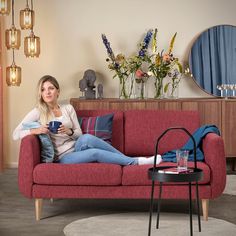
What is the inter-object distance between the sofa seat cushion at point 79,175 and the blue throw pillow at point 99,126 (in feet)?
2.14

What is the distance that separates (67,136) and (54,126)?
299mm

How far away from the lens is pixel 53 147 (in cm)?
475

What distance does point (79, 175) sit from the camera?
14.4 ft

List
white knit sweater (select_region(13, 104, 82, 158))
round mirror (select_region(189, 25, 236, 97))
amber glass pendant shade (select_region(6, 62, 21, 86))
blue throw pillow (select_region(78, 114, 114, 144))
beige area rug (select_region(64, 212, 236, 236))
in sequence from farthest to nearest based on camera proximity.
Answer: round mirror (select_region(189, 25, 236, 97)) < amber glass pendant shade (select_region(6, 62, 21, 86)) < blue throw pillow (select_region(78, 114, 114, 144)) < white knit sweater (select_region(13, 104, 82, 158)) < beige area rug (select_region(64, 212, 236, 236))

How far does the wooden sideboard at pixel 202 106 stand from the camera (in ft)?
22.0

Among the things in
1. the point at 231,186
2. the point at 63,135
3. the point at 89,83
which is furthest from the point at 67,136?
the point at 89,83

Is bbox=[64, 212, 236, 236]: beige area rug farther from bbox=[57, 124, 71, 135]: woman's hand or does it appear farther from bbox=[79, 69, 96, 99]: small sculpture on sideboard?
bbox=[79, 69, 96, 99]: small sculpture on sideboard

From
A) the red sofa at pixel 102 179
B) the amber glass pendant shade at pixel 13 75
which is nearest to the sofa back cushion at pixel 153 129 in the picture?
the red sofa at pixel 102 179

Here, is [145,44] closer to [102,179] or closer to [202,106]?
[202,106]

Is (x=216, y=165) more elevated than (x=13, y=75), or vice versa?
(x=13, y=75)

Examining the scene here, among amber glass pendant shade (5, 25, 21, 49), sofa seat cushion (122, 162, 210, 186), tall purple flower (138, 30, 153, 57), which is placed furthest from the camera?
tall purple flower (138, 30, 153, 57)

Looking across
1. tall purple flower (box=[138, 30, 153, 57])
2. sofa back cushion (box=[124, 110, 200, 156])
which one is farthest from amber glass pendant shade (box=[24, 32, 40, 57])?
sofa back cushion (box=[124, 110, 200, 156])

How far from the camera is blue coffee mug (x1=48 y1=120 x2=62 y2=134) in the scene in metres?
4.62

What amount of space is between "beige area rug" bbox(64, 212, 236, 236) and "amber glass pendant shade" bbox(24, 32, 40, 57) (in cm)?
265
